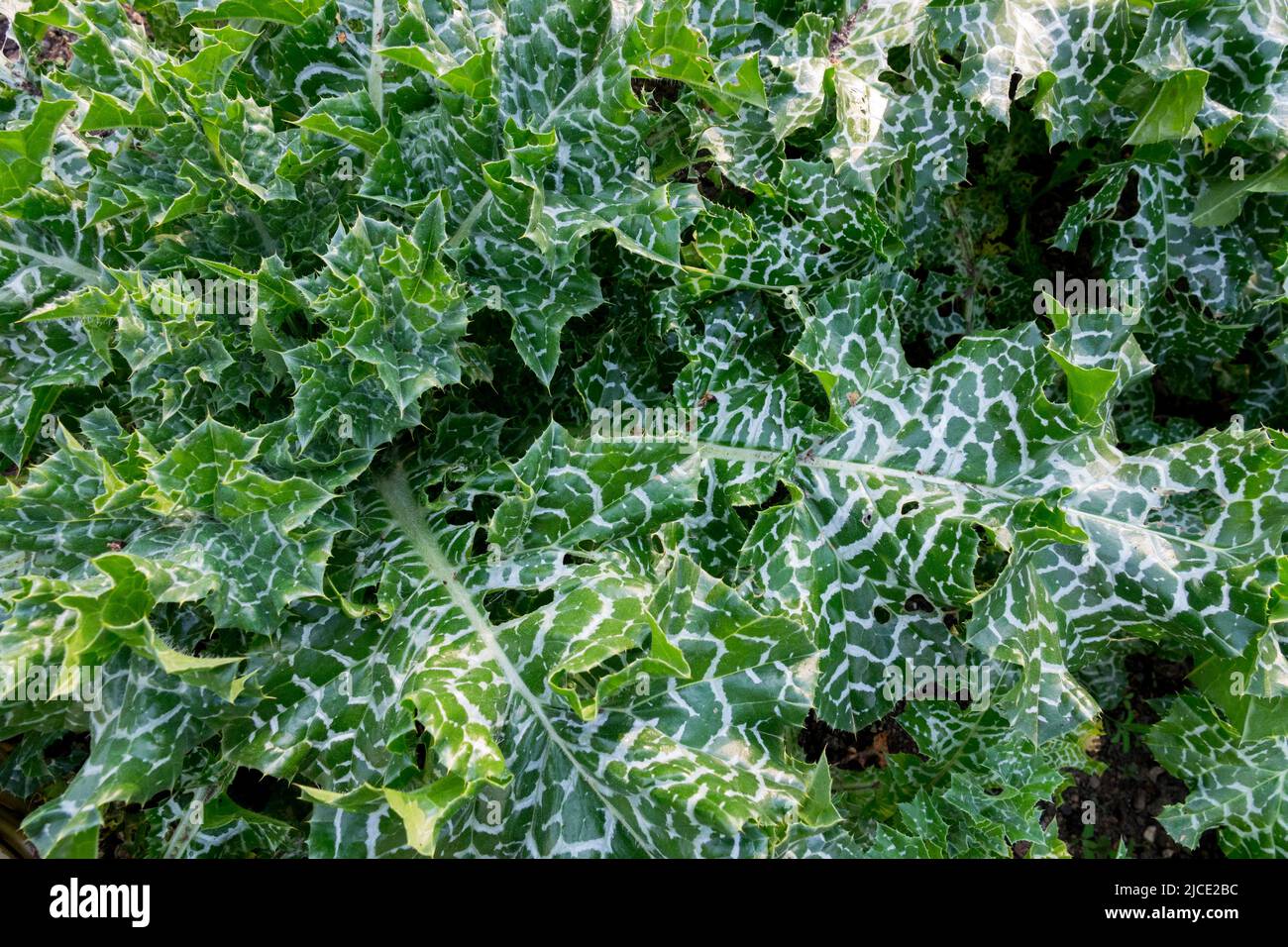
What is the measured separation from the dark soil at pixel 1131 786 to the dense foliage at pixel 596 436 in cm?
48

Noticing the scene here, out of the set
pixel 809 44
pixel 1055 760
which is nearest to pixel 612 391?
pixel 809 44

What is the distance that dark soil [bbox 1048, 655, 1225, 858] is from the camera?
3740 mm

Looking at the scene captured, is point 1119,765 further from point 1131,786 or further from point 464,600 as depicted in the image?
point 464,600

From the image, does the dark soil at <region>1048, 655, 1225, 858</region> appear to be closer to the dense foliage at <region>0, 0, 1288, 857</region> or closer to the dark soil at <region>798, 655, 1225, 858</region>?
the dark soil at <region>798, 655, 1225, 858</region>

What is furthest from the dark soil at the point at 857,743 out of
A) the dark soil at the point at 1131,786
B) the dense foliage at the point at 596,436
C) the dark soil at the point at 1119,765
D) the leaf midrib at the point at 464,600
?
the leaf midrib at the point at 464,600

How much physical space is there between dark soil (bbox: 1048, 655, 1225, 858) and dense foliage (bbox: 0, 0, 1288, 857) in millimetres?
478

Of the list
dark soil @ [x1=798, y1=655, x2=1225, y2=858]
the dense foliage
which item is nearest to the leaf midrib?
the dense foliage

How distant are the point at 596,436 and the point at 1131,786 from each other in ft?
8.78

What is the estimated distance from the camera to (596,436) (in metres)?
2.74

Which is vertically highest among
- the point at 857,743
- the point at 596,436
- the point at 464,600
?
the point at 596,436

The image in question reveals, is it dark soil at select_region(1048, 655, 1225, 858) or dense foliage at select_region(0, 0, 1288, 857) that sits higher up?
dense foliage at select_region(0, 0, 1288, 857)

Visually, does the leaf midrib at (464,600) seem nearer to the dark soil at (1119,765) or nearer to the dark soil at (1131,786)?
the dark soil at (1119,765)

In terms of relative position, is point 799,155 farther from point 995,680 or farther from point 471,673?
point 471,673

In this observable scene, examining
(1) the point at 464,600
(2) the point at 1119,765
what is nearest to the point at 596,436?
(1) the point at 464,600
